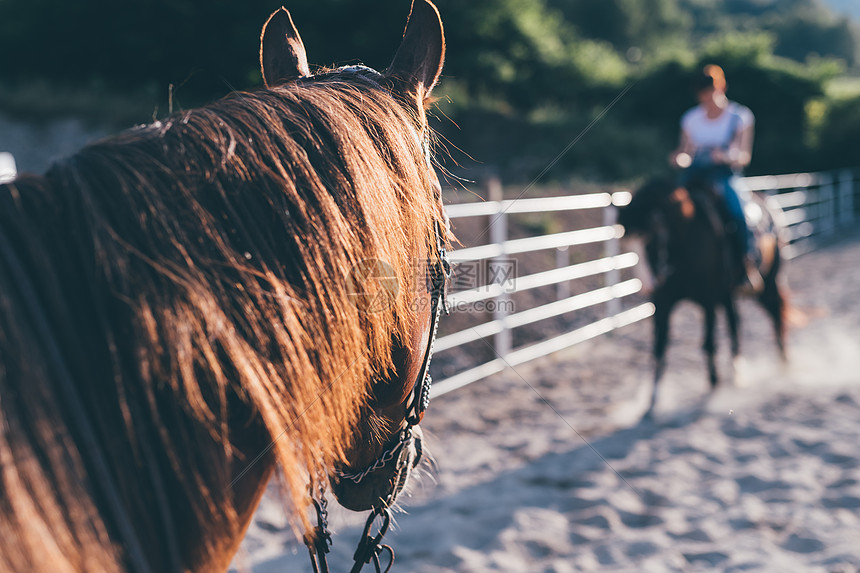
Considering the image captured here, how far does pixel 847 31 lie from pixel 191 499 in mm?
56529

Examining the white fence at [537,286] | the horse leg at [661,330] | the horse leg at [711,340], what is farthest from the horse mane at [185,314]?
the horse leg at [711,340]

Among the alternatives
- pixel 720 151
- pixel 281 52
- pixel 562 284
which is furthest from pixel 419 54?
pixel 562 284

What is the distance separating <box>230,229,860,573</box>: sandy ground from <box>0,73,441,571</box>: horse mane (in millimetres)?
305

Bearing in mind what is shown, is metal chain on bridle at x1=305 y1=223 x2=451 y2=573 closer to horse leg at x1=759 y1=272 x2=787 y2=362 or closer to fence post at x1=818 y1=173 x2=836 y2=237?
horse leg at x1=759 y1=272 x2=787 y2=362

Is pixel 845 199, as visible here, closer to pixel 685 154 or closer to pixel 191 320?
pixel 685 154

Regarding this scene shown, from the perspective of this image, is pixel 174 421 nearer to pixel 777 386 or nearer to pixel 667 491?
pixel 667 491

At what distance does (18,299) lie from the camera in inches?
25.4

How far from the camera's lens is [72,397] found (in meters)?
0.64

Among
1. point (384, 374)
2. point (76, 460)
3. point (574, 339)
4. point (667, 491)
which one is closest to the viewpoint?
point (76, 460)

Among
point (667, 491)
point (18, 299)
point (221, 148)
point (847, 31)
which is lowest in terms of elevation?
point (667, 491)

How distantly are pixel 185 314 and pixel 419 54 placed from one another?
691mm

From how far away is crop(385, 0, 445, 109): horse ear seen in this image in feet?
3.54

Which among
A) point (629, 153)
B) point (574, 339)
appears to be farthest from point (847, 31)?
point (574, 339)

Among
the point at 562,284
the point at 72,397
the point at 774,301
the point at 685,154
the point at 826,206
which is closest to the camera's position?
the point at 72,397
